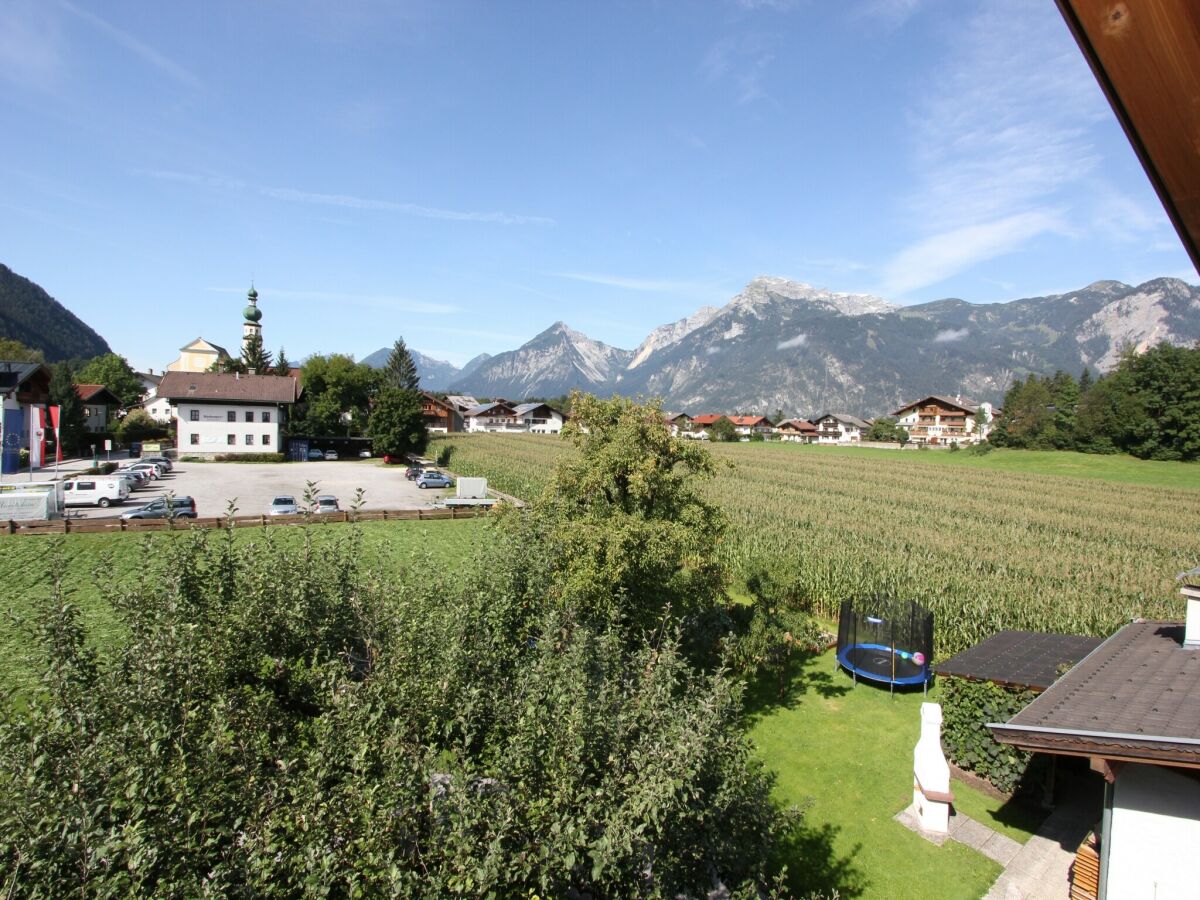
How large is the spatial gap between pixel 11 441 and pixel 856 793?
64063 millimetres

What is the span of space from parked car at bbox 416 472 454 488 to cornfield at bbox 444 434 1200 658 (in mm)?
3905

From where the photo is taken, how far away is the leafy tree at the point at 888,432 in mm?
136000

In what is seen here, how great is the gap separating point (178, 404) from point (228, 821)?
233ft

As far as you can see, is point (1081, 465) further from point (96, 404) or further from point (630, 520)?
point (96, 404)

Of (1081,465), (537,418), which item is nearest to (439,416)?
(537,418)

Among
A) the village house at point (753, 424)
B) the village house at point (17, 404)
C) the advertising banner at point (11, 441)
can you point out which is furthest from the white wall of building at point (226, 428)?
the village house at point (753, 424)

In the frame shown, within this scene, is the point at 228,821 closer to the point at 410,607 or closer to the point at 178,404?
the point at 410,607

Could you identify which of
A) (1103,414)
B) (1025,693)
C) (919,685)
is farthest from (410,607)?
(1103,414)

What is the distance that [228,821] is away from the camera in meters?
5.30

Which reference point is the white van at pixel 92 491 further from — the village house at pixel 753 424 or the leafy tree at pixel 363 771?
the village house at pixel 753 424

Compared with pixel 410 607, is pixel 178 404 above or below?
above

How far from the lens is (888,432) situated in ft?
457

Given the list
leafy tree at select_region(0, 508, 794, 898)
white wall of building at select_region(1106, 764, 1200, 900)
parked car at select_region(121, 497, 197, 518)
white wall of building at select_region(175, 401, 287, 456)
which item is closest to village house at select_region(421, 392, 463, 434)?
white wall of building at select_region(175, 401, 287, 456)

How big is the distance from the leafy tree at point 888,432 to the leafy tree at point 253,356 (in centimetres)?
12511
